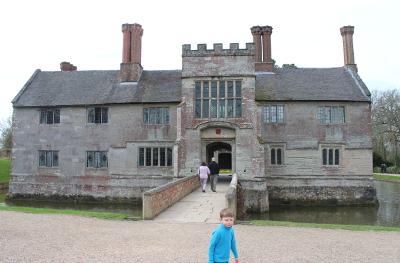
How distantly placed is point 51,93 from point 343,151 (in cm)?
2092

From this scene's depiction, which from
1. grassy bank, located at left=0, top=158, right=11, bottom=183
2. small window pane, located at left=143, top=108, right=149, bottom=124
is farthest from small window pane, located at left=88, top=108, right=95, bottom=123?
grassy bank, located at left=0, top=158, right=11, bottom=183

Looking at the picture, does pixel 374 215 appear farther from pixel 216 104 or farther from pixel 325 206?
pixel 216 104

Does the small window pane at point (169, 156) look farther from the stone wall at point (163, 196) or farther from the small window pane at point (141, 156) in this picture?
the stone wall at point (163, 196)

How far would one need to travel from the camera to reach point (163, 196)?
13344 millimetres

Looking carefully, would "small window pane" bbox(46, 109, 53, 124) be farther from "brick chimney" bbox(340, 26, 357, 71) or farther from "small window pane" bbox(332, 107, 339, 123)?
"brick chimney" bbox(340, 26, 357, 71)

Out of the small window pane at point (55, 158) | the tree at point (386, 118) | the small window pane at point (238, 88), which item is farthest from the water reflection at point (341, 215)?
the tree at point (386, 118)

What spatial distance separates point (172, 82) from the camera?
82.0ft

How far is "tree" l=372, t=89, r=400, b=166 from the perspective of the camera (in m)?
42.2

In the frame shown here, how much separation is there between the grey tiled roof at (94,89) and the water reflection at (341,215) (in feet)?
31.5

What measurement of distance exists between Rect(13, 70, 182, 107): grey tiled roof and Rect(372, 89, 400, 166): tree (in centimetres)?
2955

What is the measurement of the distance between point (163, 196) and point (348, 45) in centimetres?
1936

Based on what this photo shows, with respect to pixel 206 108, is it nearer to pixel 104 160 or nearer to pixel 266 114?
pixel 266 114

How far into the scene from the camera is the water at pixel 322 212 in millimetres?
17750

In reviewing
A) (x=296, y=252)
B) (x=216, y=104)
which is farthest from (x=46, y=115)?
(x=296, y=252)
